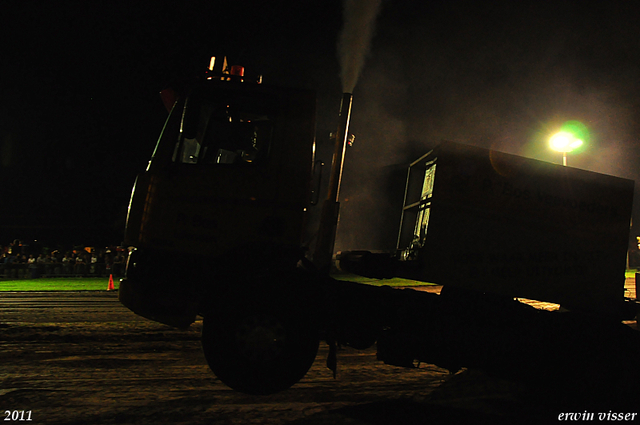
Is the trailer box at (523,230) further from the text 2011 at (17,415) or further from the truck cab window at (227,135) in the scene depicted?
the text 2011 at (17,415)

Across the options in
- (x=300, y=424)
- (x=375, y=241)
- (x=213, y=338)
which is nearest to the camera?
(x=300, y=424)

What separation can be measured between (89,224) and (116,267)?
2297 cm

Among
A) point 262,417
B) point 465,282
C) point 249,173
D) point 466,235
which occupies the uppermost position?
point 249,173

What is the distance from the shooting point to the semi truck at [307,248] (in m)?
3.85

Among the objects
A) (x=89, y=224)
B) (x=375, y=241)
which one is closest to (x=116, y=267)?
(x=375, y=241)

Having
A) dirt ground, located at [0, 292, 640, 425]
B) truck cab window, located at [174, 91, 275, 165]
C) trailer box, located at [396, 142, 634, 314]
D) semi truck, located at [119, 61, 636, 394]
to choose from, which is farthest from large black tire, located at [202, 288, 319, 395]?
truck cab window, located at [174, 91, 275, 165]

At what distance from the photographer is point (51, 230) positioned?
34.5 metres

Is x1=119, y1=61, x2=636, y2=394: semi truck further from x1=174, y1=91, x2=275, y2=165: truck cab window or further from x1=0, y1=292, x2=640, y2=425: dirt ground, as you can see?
x1=0, y1=292, x2=640, y2=425: dirt ground

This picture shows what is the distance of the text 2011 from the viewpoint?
3.46 metres

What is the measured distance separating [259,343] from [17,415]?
2231 millimetres

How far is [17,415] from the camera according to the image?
352cm

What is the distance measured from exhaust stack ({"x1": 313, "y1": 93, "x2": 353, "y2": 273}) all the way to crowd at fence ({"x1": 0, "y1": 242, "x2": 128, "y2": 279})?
1707 cm

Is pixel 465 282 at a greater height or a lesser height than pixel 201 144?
lesser

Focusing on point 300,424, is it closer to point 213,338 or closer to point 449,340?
point 213,338
